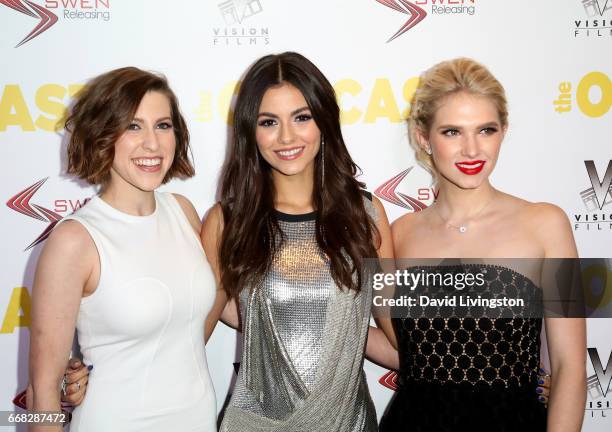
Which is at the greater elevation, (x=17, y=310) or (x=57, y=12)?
(x=57, y=12)

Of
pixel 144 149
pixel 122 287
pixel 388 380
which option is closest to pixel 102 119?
pixel 144 149

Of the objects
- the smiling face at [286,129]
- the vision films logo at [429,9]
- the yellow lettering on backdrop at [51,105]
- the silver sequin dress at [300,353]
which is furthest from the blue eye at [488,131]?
the yellow lettering on backdrop at [51,105]

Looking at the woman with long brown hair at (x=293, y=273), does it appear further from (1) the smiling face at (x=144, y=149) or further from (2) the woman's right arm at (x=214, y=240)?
(1) the smiling face at (x=144, y=149)

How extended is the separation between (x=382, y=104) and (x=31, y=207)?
1640 mm

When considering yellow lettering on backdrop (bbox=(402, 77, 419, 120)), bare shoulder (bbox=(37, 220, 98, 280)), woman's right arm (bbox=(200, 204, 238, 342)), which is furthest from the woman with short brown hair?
yellow lettering on backdrop (bbox=(402, 77, 419, 120))

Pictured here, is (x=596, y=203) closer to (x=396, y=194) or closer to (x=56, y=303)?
(x=396, y=194)

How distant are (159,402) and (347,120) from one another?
1457 mm

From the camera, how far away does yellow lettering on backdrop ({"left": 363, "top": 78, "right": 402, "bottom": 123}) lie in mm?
2674

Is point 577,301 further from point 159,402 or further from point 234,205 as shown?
point 159,402

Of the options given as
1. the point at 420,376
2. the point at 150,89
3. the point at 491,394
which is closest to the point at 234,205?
the point at 150,89

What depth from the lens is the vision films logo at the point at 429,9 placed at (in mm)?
2639

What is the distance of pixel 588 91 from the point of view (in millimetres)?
2701

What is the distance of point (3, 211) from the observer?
105 inches

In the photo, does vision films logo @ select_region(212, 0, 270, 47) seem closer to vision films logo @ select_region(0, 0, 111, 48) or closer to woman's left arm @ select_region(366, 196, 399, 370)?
vision films logo @ select_region(0, 0, 111, 48)
